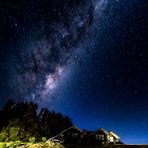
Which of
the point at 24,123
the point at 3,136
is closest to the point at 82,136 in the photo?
the point at 24,123

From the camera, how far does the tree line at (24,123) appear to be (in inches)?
2397

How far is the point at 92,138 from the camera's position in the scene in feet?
231

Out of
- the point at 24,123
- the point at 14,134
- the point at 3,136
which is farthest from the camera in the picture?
the point at 24,123

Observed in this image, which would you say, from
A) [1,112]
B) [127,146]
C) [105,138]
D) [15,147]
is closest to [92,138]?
[105,138]

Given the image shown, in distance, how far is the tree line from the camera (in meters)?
60.9

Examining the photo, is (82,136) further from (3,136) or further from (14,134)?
(3,136)

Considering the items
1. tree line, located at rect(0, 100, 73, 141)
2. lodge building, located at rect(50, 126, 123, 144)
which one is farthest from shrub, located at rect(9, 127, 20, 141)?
lodge building, located at rect(50, 126, 123, 144)

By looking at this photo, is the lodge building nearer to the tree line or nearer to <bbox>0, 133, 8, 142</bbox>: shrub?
the tree line

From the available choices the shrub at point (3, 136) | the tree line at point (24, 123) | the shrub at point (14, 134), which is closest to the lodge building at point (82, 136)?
the tree line at point (24, 123)

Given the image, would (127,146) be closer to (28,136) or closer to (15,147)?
(15,147)

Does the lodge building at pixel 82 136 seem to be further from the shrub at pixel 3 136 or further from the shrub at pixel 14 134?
the shrub at pixel 3 136

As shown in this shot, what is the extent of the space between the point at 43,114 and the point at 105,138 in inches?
839

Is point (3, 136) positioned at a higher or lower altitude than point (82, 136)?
lower

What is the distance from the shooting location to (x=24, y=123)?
6969 cm
